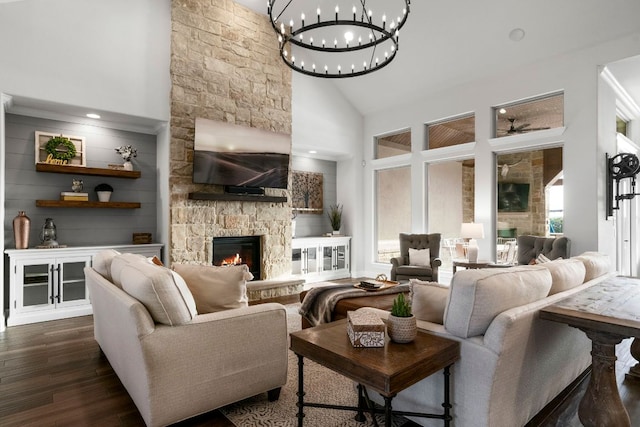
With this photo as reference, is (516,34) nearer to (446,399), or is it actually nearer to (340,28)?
(340,28)

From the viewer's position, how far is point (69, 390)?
267 centimetres

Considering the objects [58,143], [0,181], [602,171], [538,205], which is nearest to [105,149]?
[58,143]

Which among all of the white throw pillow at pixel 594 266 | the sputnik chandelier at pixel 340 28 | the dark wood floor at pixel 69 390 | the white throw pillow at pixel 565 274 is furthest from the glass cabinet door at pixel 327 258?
the white throw pillow at pixel 565 274

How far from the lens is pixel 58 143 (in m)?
4.76

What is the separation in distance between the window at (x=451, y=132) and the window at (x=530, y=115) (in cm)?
43

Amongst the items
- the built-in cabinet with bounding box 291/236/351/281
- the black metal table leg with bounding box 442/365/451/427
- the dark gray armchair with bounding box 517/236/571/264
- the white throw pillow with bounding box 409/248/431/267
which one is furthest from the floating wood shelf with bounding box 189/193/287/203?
the black metal table leg with bounding box 442/365/451/427

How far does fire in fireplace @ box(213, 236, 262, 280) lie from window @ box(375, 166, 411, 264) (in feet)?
8.95

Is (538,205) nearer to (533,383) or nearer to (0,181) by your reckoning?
(533,383)

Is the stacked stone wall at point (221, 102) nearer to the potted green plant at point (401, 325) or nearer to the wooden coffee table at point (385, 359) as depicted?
the wooden coffee table at point (385, 359)

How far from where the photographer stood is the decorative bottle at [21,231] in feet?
14.3

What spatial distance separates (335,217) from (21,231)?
512cm

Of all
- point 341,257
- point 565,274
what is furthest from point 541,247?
point 341,257

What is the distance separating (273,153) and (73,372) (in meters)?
3.98

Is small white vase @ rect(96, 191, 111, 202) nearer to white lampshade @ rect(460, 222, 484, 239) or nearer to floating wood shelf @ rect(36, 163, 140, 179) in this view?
floating wood shelf @ rect(36, 163, 140, 179)
